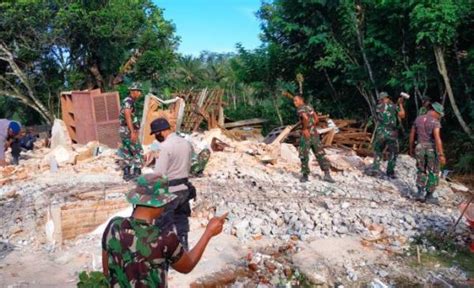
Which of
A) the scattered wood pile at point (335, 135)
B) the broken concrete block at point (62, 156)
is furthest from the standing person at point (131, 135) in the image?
the scattered wood pile at point (335, 135)

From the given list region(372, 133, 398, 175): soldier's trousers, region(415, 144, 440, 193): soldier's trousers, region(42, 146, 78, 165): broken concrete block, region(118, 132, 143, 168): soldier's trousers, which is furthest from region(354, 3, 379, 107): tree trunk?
region(42, 146, 78, 165): broken concrete block

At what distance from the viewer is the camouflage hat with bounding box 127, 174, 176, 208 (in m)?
2.38

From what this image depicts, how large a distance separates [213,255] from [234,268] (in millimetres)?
423

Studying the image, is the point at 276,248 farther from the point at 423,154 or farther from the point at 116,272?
the point at 116,272

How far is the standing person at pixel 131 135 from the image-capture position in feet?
25.4

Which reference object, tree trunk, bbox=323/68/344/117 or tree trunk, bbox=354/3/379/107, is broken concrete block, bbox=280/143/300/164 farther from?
tree trunk, bbox=323/68/344/117

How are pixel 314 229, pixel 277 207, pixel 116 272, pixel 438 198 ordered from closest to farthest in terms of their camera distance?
pixel 116 272 < pixel 314 229 < pixel 277 207 < pixel 438 198

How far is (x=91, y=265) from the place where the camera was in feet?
17.3

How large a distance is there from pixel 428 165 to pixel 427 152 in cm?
22

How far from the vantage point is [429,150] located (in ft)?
24.1

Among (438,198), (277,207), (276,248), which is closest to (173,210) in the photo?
(276,248)

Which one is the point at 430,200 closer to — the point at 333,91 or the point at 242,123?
the point at 333,91

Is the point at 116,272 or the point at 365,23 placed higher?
the point at 365,23

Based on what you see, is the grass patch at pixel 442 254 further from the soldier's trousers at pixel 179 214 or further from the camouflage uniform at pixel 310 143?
the soldier's trousers at pixel 179 214
